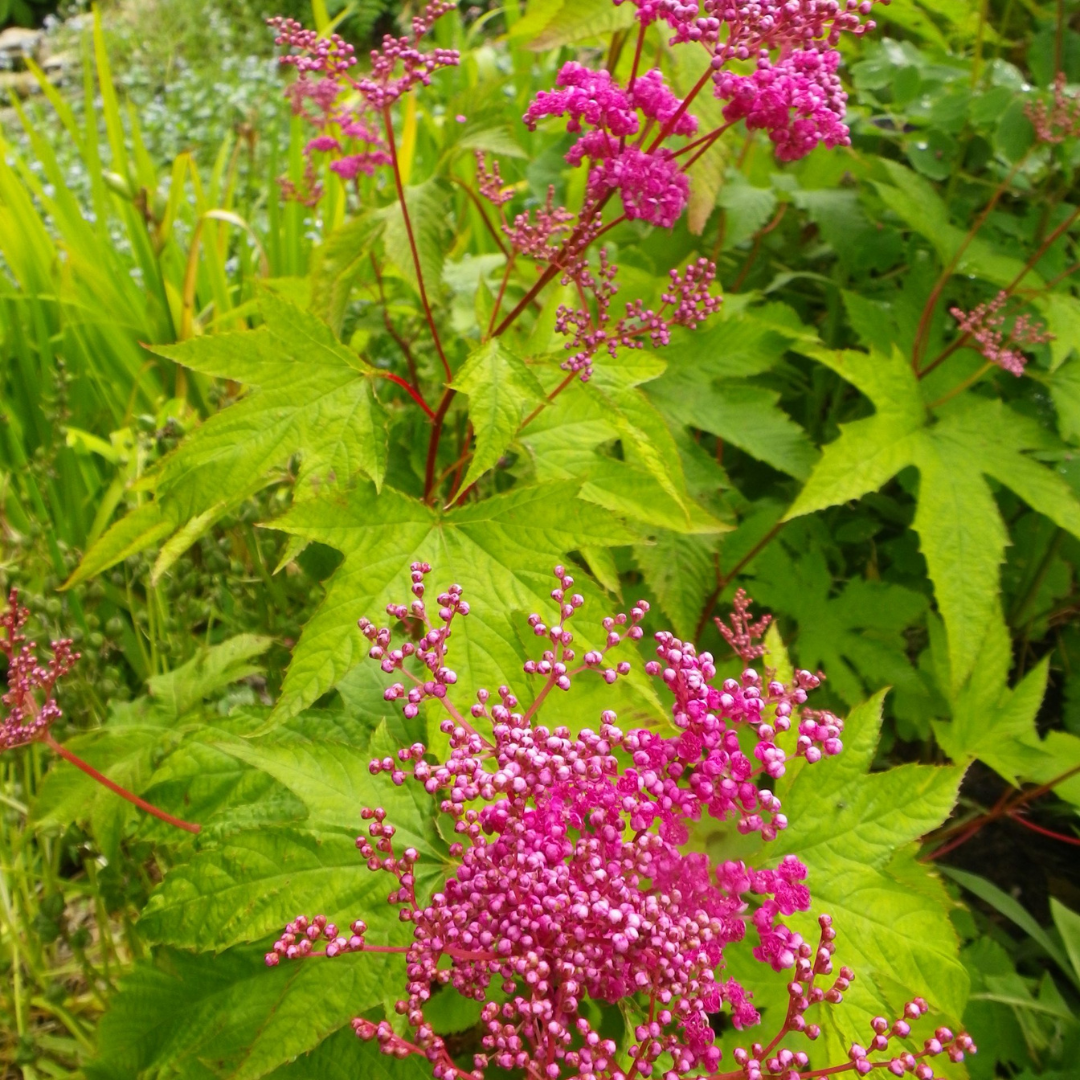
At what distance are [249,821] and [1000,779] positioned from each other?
70.5 inches

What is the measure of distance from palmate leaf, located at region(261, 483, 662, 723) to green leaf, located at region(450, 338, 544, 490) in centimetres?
11

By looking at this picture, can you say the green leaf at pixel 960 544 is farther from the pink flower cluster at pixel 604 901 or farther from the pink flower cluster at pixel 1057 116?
the pink flower cluster at pixel 604 901

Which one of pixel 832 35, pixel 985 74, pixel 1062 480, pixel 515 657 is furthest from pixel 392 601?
pixel 985 74

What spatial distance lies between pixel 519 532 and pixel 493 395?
0.63 ft

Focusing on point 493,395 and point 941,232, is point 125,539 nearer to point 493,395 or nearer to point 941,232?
point 493,395

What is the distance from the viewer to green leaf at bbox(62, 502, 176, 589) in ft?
4.29

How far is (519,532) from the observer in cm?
123

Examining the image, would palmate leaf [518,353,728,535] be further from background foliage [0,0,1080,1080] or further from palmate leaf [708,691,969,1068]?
palmate leaf [708,691,969,1068]

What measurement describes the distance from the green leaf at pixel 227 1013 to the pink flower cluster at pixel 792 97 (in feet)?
3.62

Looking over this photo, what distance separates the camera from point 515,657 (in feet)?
3.67

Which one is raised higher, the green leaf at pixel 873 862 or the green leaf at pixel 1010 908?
the green leaf at pixel 873 862

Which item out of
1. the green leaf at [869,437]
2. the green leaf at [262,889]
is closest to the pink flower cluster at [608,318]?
the green leaf at [869,437]

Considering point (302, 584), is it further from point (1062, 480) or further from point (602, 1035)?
point (1062, 480)

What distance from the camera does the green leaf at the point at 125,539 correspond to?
4.29 ft
